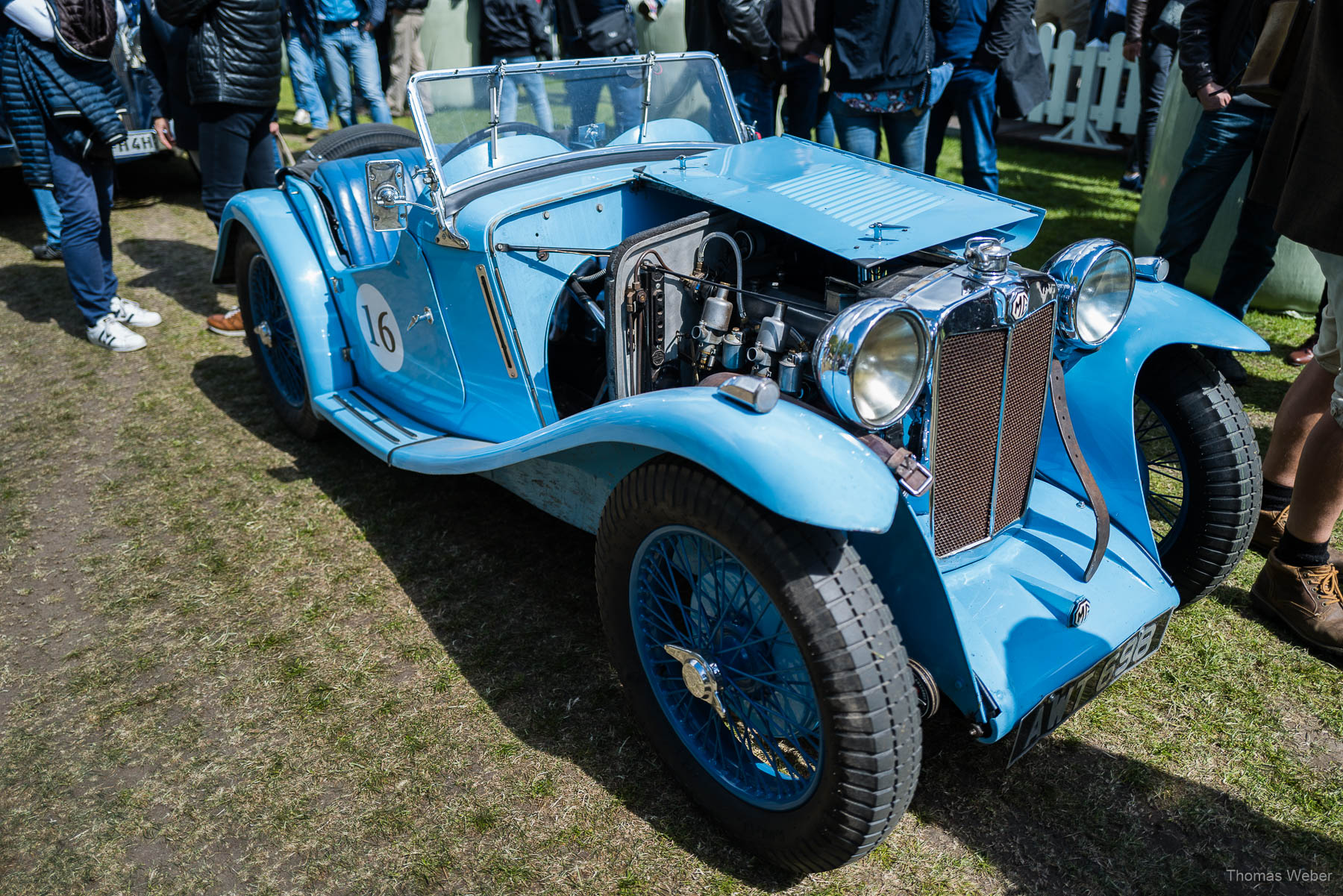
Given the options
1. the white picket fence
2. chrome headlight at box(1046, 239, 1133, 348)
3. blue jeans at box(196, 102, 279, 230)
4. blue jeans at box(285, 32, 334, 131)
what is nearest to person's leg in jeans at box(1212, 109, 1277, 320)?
chrome headlight at box(1046, 239, 1133, 348)

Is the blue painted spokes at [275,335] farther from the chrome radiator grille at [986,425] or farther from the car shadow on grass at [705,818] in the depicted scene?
the chrome radiator grille at [986,425]

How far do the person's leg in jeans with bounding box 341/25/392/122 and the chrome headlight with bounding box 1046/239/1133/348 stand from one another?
7.24m

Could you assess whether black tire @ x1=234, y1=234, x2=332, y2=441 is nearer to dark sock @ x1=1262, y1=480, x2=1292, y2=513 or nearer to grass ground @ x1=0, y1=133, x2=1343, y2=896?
grass ground @ x1=0, y1=133, x2=1343, y2=896

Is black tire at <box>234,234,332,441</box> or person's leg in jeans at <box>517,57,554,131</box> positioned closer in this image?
person's leg in jeans at <box>517,57,554,131</box>

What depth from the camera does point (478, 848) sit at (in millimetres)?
2186

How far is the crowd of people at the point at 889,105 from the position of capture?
2.72m

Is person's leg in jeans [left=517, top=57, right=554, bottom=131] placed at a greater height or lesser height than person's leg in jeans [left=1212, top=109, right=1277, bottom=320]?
greater

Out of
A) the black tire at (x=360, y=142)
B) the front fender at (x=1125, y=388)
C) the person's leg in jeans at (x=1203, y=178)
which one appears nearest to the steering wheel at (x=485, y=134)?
the black tire at (x=360, y=142)

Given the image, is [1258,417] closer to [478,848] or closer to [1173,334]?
[1173,334]

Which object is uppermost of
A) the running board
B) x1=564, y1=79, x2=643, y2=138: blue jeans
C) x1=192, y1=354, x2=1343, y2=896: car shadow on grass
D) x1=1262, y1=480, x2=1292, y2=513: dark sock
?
x1=564, y1=79, x2=643, y2=138: blue jeans

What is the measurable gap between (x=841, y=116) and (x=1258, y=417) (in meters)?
2.54

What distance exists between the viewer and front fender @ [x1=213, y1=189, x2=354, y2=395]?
360 cm

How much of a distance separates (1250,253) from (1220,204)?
0.86 ft

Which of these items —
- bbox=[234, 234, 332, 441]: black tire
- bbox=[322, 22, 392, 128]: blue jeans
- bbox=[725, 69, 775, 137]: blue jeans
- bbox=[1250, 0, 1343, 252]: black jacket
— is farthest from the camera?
bbox=[322, 22, 392, 128]: blue jeans
